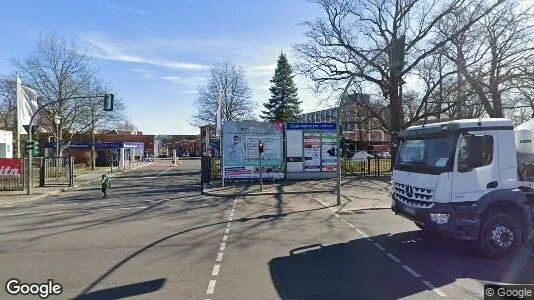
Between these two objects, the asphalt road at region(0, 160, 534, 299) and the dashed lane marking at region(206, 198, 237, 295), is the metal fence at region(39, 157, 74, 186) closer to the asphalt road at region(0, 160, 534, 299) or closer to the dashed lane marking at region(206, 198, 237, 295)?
the asphalt road at region(0, 160, 534, 299)

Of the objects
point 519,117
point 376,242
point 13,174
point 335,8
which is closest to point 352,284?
point 376,242

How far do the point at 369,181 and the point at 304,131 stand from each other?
16.5ft

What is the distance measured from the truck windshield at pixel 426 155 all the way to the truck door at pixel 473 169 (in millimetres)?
203

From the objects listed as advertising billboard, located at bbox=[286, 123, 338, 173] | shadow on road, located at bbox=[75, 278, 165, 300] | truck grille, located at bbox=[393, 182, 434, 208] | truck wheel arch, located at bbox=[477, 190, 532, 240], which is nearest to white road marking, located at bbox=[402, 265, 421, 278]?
truck grille, located at bbox=[393, 182, 434, 208]

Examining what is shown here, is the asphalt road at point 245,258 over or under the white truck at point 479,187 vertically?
under

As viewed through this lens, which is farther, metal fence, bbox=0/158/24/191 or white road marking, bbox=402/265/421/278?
metal fence, bbox=0/158/24/191

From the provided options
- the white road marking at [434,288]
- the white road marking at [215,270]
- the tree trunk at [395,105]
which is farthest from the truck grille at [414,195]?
the tree trunk at [395,105]

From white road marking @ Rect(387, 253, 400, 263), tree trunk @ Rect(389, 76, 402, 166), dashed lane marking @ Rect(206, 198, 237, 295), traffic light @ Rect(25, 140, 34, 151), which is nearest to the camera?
dashed lane marking @ Rect(206, 198, 237, 295)

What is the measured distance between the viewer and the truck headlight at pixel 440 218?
319 inches

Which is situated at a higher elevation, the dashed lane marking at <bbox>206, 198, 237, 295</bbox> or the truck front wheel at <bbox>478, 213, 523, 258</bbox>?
the truck front wheel at <bbox>478, 213, 523, 258</bbox>

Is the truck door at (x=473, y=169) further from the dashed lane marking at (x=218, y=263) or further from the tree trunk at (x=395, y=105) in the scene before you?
the tree trunk at (x=395, y=105)

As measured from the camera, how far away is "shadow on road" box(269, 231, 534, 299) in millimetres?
6254

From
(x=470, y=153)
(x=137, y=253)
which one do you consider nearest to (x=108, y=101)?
(x=137, y=253)

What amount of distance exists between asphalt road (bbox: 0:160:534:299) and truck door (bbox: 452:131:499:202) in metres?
1.30
